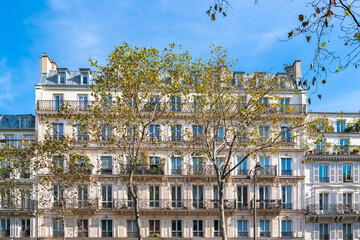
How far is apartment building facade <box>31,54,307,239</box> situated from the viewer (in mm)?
34594

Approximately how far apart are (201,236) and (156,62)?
60.3ft

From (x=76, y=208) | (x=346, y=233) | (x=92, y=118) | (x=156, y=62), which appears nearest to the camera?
(x=156, y=62)

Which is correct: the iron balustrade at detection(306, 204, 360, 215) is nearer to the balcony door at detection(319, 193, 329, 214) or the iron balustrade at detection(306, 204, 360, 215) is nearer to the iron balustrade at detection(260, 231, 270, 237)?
the balcony door at detection(319, 193, 329, 214)

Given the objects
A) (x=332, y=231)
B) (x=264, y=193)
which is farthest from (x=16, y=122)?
(x=332, y=231)

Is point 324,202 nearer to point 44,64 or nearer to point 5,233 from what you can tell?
point 5,233

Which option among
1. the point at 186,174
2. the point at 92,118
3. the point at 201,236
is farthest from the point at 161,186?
the point at 92,118

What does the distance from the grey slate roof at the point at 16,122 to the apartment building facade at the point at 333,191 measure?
24.8 metres

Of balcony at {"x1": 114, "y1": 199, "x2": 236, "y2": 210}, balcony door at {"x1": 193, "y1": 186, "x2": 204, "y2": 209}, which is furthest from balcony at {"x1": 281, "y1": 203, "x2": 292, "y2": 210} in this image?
balcony door at {"x1": 193, "y1": 186, "x2": 204, "y2": 209}

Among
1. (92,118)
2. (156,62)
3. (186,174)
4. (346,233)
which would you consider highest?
(156,62)

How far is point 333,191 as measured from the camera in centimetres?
3700

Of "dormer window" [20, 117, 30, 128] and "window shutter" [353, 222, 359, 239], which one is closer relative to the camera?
"window shutter" [353, 222, 359, 239]

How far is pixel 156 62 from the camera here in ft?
72.9

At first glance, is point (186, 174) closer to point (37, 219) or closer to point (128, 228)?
point (128, 228)

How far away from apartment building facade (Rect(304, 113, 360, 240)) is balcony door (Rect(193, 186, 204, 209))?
9.25 metres
